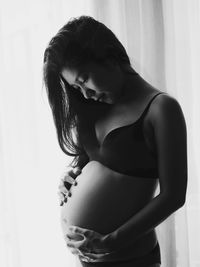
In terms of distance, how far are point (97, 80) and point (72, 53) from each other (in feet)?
0.28

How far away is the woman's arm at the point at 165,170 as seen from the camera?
908 millimetres

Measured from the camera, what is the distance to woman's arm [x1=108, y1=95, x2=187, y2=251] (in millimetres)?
908

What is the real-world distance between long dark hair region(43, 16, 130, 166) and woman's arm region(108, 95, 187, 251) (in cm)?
18

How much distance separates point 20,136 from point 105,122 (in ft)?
2.34

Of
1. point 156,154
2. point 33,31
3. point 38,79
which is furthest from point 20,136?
point 156,154

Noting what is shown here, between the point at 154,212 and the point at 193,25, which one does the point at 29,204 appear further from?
the point at 193,25

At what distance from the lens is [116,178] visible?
98cm

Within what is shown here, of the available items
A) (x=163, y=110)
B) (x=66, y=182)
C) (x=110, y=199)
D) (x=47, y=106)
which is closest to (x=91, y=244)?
(x=110, y=199)

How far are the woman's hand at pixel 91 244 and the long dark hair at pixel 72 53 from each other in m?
0.25

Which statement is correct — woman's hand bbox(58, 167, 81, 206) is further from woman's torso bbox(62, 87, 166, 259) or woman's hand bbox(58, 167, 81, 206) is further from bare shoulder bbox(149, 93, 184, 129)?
bare shoulder bbox(149, 93, 184, 129)

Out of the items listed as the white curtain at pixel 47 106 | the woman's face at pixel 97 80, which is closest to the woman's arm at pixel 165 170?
the woman's face at pixel 97 80

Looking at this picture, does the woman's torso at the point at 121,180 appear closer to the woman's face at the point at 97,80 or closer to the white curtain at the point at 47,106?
the woman's face at the point at 97,80

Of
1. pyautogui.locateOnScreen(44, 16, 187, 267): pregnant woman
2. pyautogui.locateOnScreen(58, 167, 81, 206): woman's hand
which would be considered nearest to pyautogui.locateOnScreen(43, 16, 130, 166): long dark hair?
pyautogui.locateOnScreen(44, 16, 187, 267): pregnant woman

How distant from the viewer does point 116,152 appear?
3.17ft
